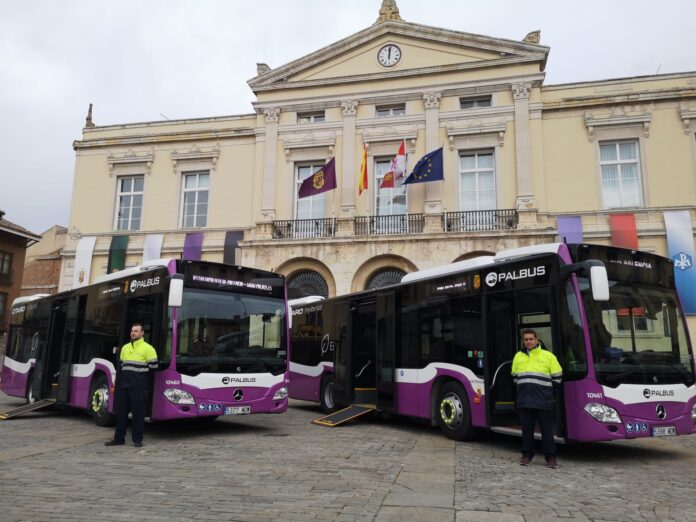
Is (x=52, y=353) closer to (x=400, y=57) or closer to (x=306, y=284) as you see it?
(x=306, y=284)

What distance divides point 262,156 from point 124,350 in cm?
1681

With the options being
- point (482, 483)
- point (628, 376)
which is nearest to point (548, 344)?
point (628, 376)

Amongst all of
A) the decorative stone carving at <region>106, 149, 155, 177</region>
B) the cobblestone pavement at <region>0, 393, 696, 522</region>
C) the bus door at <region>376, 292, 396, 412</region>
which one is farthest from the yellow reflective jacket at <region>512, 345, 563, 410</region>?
the decorative stone carving at <region>106, 149, 155, 177</region>

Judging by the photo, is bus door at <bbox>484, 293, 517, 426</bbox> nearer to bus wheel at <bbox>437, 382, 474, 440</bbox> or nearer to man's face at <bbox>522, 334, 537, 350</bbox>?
bus wheel at <bbox>437, 382, 474, 440</bbox>

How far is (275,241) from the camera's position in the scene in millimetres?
23203

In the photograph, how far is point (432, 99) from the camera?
23.1 metres

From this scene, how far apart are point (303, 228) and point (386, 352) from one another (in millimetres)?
12607

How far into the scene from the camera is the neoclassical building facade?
69.5ft

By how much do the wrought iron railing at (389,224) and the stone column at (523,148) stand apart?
147 inches

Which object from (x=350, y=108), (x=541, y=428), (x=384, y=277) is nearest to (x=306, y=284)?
(x=384, y=277)

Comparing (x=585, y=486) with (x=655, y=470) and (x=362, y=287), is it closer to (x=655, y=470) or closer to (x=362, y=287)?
(x=655, y=470)

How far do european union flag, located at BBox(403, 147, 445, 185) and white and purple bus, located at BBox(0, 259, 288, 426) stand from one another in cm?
1172

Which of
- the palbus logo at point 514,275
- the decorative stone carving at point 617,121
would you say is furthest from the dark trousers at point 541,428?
the decorative stone carving at point 617,121

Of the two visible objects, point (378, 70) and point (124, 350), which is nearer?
point (124, 350)
